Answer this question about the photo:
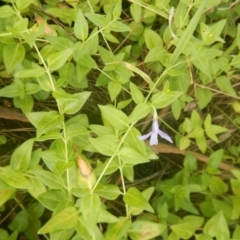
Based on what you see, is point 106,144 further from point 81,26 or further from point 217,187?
point 217,187

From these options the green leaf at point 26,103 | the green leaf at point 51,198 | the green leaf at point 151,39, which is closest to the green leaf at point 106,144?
the green leaf at point 51,198

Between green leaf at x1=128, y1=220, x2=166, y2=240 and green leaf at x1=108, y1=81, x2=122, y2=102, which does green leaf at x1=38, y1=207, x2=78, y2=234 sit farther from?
green leaf at x1=108, y1=81, x2=122, y2=102

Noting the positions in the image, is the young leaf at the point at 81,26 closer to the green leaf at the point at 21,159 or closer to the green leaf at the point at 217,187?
the green leaf at the point at 21,159

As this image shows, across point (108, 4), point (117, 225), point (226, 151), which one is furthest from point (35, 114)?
point (226, 151)

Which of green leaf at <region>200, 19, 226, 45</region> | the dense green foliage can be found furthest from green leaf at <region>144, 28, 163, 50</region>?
green leaf at <region>200, 19, 226, 45</region>

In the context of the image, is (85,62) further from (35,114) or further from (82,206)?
(82,206)

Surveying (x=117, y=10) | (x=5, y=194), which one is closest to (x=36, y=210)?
(x=5, y=194)

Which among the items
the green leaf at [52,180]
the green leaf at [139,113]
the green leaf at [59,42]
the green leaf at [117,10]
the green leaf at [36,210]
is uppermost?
the green leaf at [117,10]
